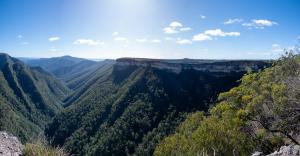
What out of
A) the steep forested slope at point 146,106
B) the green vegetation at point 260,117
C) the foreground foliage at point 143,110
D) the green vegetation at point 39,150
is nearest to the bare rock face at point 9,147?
the green vegetation at point 39,150

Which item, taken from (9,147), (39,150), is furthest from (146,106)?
(39,150)

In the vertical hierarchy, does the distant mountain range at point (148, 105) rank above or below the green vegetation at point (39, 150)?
below

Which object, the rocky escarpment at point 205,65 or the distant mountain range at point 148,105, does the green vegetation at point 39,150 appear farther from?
the rocky escarpment at point 205,65

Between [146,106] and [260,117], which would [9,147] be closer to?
[260,117]

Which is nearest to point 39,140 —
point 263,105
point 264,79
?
point 263,105

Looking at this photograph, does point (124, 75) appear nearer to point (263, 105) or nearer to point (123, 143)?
point (123, 143)
